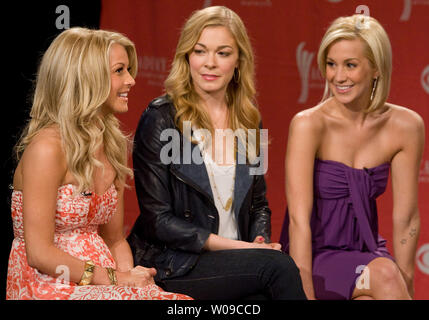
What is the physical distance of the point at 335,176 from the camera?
10.1 ft

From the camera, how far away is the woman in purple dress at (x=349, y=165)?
9.89 feet

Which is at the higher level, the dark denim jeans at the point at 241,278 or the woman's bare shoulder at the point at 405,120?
the woman's bare shoulder at the point at 405,120

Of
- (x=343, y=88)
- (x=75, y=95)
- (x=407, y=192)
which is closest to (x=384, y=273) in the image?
(x=407, y=192)

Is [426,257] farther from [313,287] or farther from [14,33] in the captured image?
[14,33]

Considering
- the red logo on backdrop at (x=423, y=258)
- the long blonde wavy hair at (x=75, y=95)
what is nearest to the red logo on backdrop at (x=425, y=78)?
the red logo on backdrop at (x=423, y=258)

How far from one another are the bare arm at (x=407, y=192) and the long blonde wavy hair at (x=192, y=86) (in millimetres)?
667

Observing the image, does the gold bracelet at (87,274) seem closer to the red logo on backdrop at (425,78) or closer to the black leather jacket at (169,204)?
the black leather jacket at (169,204)

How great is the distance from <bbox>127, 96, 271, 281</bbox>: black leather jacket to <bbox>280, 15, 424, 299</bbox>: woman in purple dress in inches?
10.1

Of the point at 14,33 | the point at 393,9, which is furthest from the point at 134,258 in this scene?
the point at 393,9

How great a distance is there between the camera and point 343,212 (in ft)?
10.1

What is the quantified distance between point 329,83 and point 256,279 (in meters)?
1.03

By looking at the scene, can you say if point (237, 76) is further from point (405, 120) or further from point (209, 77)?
point (405, 120)

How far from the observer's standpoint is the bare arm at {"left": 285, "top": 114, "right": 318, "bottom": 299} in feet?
9.90

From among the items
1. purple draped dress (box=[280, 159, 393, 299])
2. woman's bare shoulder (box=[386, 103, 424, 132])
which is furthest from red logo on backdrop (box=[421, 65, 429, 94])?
purple draped dress (box=[280, 159, 393, 299])
